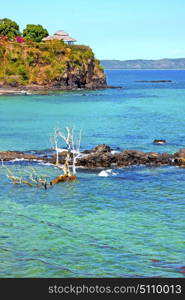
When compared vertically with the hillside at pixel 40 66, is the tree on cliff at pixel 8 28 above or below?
above

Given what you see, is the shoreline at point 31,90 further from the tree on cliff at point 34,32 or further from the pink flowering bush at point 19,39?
the tree on cliff at point 34,32

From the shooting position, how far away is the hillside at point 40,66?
170 meters

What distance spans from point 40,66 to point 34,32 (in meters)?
22.0

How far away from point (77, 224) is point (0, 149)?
3204 cm

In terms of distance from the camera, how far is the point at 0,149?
64750 mm

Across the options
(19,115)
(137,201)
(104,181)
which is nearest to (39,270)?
(137,201)

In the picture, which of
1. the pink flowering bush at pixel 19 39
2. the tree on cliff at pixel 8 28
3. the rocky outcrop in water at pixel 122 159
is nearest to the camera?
the rocky outcrop in water at pixel 122 159

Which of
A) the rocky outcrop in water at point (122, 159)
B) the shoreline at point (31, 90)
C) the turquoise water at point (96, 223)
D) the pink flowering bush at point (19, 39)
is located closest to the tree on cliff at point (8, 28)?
the pink flowering bush at point (19, 39)

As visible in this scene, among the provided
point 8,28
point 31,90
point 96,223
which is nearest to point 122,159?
point 96,223

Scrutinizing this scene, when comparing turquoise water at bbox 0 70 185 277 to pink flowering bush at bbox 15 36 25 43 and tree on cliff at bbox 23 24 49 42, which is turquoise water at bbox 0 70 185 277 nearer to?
pink flowering bush at bbox 15 36 25 43

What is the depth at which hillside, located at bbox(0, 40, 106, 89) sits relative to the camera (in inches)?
6708

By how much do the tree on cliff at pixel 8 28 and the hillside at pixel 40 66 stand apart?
28.4 ft

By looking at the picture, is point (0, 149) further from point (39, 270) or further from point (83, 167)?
point (39, 270)

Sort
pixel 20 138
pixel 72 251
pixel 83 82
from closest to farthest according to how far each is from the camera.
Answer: pixel 72 251, pixel 20 138, pixel 83 82
